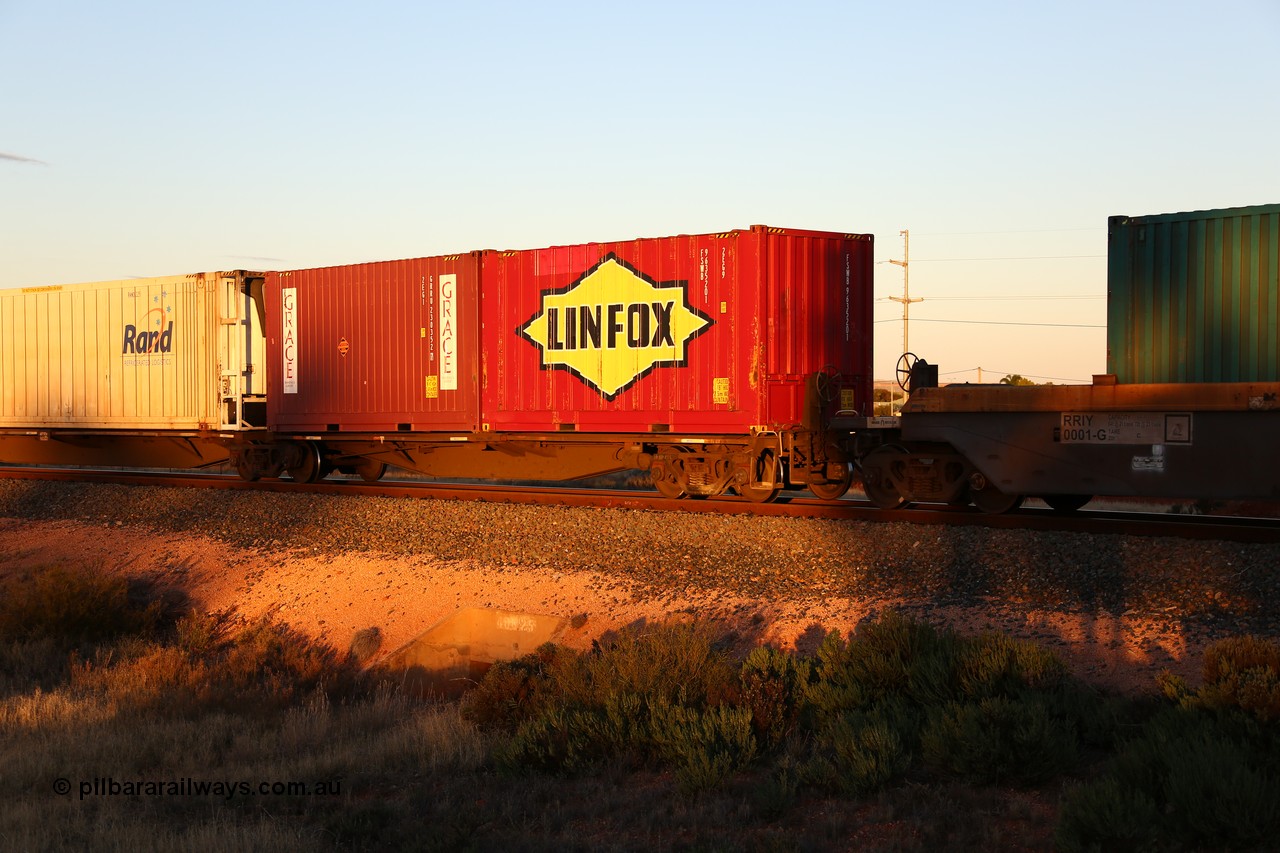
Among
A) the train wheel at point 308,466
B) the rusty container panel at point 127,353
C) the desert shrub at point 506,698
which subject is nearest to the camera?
the desert shrub at point 506,698

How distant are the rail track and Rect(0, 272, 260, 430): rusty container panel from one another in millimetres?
1608

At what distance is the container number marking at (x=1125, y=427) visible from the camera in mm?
11211

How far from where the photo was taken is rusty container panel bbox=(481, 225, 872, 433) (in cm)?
1484

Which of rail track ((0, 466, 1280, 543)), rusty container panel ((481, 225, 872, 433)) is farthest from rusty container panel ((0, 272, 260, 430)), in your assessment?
rusty container panel ((481, 225, 872, 433))

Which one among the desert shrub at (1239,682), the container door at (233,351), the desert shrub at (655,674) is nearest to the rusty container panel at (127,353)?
the container door at (233,351)

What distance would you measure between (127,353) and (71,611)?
386 inches

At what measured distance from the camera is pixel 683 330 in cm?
1532

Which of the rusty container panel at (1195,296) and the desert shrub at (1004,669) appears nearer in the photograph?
the desert shrub at (1004,669)

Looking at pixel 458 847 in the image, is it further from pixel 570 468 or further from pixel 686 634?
pixel 570 468

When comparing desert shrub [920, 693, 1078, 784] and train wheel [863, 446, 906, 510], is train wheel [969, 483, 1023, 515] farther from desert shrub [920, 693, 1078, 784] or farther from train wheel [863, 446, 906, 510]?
desert shrub [920, 693, 1078, 784]

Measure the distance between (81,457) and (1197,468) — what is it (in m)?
21.7

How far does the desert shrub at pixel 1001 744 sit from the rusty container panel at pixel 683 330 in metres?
8.43

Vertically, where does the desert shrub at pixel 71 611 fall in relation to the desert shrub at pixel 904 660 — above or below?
below

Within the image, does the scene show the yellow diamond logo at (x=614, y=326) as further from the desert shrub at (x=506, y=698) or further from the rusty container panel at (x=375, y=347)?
the desert shrub at (x=506, y=698)
